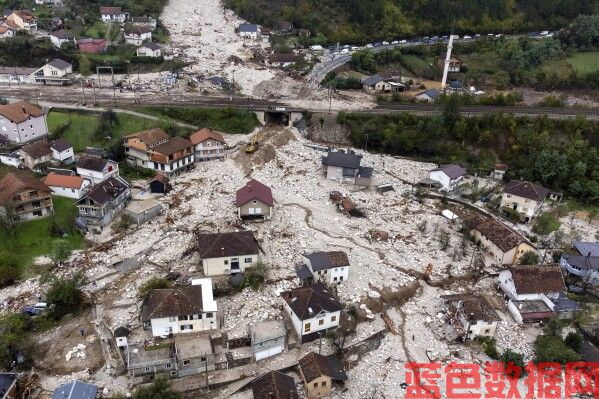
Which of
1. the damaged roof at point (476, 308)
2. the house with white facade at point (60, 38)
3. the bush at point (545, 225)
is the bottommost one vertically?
the bush at point (545, 225)

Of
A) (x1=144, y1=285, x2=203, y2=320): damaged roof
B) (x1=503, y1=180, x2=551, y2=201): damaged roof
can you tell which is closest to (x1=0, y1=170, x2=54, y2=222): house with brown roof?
(x1=144, y1=285, x2=203, y2=320): damaged roof

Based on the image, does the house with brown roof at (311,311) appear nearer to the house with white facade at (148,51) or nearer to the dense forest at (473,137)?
the dense forest at (473,137)

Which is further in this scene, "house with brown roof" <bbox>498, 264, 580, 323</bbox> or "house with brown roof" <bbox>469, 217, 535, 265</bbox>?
"house with brown roof" <bbox>469, 217, 535, 265</bbox>

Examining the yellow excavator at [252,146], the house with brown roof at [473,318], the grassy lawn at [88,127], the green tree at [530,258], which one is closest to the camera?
the house with brown roof at [473,318]

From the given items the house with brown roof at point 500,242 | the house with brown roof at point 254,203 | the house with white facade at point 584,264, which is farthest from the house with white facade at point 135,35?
the house with white facade at point 584,264

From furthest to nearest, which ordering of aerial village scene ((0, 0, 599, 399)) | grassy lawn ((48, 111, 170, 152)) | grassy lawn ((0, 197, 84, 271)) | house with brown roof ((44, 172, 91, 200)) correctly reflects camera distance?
grassy lawn ((48, 111, 170, 152))
house with brown roof ((44, 172, 91, 200))
grassy lawn ((0, 197, 84, 271))
aerial village scene ((0, 0, 599, 399))

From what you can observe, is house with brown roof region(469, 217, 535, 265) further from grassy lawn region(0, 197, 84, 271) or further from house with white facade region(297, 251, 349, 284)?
grassy lawn region(0, 197, 84, 271)

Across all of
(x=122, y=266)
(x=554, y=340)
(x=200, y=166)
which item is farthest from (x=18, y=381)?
(x=554, y=340)

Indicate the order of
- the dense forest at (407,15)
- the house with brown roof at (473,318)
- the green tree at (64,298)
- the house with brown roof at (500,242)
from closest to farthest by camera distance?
the house with brown roof at (473,318), the green tree at (64,298), the house with brown roof at (500,242), the dense forest at (407,15)
